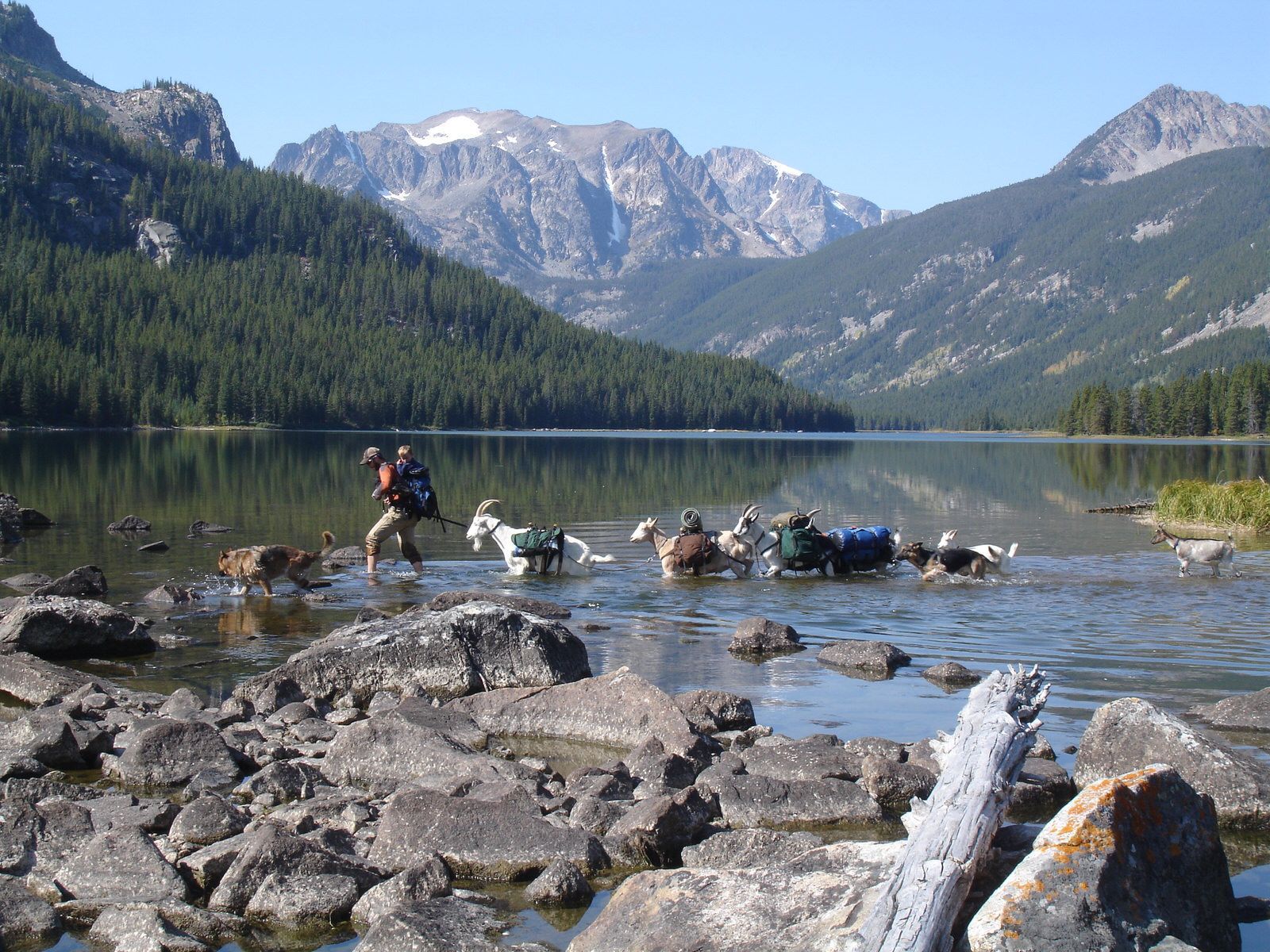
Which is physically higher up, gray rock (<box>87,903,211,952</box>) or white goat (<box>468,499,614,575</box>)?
white goat (<box>468,499,614,575</box>)

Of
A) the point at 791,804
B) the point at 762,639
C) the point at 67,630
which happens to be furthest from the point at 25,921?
the point at 762,639

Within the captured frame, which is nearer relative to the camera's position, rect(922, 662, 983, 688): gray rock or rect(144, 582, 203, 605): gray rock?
rect(922, 662, 983, 688): gray rock

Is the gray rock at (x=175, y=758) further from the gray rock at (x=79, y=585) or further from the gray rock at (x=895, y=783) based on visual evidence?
the gray rock at (x=79, y=585)

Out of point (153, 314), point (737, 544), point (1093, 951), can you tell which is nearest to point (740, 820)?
point (1093, 951)

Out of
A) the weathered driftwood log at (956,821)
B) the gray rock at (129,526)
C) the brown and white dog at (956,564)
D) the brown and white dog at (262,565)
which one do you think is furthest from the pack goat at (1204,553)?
the gray rock at (129,526)

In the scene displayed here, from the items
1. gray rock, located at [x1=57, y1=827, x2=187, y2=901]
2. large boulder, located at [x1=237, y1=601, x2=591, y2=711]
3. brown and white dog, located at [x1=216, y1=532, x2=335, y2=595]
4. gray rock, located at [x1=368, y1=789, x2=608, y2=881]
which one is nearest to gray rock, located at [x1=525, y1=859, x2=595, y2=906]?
gray rock, located at [x1=368, y1=789, x2=608, y2=881]

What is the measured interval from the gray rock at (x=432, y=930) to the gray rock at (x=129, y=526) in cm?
2742

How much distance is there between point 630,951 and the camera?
673 centimetres

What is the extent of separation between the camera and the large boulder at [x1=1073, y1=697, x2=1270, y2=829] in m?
9.54

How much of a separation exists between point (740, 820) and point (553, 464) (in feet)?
215

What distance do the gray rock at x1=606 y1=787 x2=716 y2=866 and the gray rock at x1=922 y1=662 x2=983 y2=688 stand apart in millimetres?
6668

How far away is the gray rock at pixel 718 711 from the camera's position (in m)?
12.6

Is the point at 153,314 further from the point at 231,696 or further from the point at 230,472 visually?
the point at 231,696

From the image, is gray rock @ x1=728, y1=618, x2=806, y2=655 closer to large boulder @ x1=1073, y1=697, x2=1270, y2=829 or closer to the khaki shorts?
large boulder @ x1=1073, y1=697, x2=1270, y2=829
